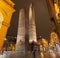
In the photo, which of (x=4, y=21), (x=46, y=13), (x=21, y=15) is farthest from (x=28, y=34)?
(x=46, y=13)

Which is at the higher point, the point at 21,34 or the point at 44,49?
the point at 21,34

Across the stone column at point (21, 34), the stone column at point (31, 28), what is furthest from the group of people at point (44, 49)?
the stone column at point (21, 34)

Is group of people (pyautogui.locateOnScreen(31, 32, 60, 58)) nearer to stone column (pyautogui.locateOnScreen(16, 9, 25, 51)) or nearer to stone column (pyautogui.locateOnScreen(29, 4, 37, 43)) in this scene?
stone column (pyautogui.locateOnScreen(29, 4, 37, 43))

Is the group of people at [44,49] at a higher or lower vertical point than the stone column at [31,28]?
lower

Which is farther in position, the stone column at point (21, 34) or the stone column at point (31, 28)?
the stone column at point (31, 28)

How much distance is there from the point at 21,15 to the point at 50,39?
0.68 m

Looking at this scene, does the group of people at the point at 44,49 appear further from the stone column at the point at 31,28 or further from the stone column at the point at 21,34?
the stone column at the point at 21,34

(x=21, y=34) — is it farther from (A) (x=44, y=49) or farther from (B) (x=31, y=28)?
(A) (x=44, y=49)

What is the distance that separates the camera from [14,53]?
1335 millimetres

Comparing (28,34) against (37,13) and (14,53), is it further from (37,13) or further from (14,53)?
(37,13)

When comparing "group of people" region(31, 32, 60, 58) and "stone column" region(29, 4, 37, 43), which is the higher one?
"stone column" region(29, 4, 37, 43)

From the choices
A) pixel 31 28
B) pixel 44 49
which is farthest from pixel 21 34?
pixel 44 49

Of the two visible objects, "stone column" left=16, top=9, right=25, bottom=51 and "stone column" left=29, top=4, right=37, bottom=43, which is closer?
"stone column" left=16, top=9, right=25, bottom=51

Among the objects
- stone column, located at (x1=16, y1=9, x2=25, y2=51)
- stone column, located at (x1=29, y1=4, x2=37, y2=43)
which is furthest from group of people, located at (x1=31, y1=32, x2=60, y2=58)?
stone column, located at (x1=16, y1=9, x2=25, y2=51)
